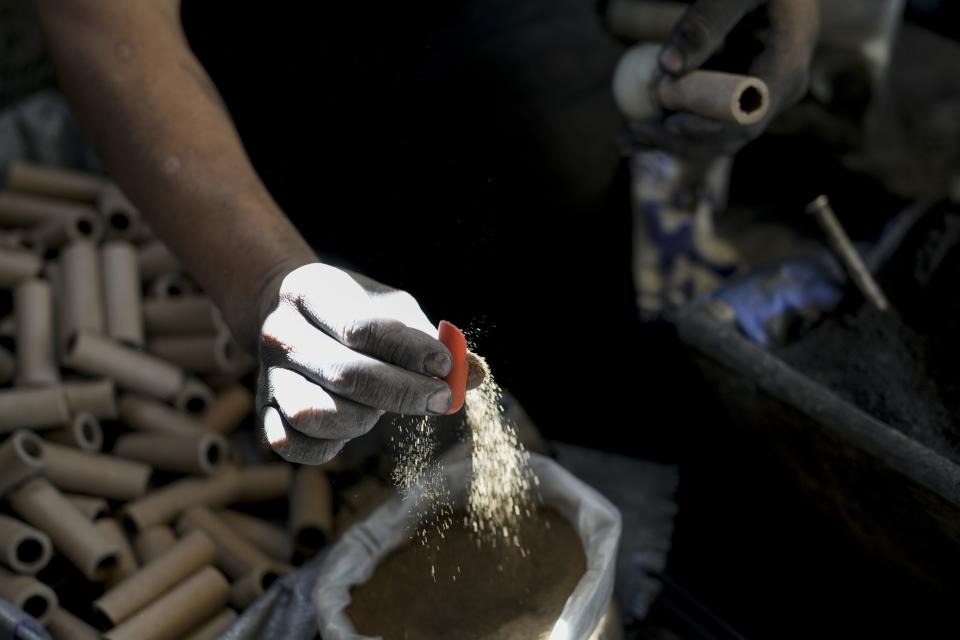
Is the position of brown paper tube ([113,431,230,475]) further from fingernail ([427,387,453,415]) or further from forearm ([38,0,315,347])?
fingernail ([427,387,453,415])

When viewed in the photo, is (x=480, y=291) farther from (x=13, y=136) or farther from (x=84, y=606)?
(x=13, y=136)

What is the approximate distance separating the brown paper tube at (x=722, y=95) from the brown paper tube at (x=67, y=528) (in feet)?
3.47

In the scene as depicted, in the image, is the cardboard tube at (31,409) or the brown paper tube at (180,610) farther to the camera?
the cardboard tube at (31,409)

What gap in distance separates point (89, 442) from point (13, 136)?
0.86m

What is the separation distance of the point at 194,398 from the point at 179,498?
0.23 metres

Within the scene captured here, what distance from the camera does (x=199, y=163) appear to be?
43.9 inches

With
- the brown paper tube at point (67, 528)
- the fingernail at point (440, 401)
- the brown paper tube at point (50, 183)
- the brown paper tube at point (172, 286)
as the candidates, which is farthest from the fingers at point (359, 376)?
the brown paper tube at point (50, 183)

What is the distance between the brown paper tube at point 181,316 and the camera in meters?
1.61

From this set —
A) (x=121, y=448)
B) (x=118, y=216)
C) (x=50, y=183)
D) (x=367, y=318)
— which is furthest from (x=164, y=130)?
(x=50, y=183)

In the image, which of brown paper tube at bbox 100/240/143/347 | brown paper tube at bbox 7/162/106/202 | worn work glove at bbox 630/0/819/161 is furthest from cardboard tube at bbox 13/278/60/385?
worn work glove at bbox 630/0/819/161

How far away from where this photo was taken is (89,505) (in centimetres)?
138

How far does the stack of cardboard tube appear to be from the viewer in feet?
4.12

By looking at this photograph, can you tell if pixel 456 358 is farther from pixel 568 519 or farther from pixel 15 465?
pixel 15 465

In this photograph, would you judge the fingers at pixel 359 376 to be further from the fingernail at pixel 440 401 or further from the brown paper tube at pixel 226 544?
the brown paper tube at pixel 226 544
